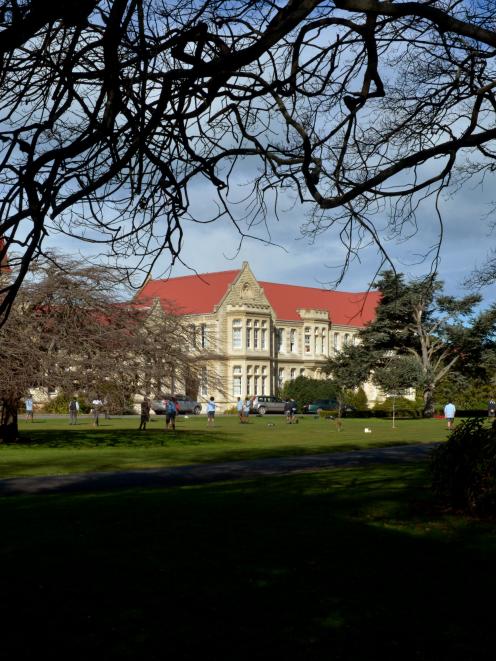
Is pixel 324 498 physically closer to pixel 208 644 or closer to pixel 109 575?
pixel 109 575

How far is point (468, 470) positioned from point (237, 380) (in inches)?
3122

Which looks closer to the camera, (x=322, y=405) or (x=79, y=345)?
(x=79, y=345)

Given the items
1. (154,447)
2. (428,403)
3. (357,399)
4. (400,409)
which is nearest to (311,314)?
(357,399)

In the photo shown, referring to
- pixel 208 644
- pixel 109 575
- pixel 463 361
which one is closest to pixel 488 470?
pixel 109 575

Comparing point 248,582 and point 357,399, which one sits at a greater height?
point 357,399

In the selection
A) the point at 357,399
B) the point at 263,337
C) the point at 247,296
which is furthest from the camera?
the point at 263,337

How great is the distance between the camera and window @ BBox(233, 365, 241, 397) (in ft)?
299

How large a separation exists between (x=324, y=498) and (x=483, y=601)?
6.35 meters

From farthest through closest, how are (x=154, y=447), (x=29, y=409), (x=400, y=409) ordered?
1. (x=400, y=409)
2. (x=29, y=409)
3. (x=154, y=447)

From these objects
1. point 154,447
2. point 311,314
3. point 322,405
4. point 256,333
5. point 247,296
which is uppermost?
point 247,296

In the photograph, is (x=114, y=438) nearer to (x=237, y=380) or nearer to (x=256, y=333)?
(x=237, y=380)

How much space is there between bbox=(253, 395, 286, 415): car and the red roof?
14.0m

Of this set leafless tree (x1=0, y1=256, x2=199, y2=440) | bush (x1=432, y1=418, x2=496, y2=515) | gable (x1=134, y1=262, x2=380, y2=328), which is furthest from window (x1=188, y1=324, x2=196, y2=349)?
gable (x1=134, y1=262, x2=380, y2=328)

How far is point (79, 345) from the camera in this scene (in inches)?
1256
